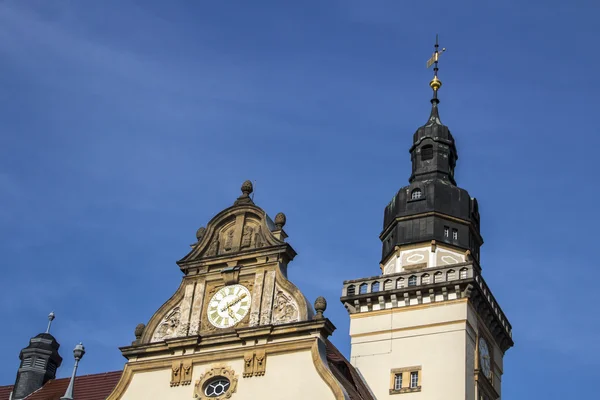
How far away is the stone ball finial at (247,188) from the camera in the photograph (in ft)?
116

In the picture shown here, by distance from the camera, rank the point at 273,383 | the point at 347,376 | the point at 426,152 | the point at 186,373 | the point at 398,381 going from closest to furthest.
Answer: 1. the point at 273,383
2. the point at 186,373
3. the point at 347,376
4. the point at 398,381
5. the point at 426,152

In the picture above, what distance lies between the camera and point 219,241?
34250 millimetres

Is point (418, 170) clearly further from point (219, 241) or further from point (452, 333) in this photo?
point (219, 241)

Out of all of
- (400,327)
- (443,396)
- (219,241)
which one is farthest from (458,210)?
(219,241)

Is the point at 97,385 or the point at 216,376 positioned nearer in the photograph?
the point at 216,376

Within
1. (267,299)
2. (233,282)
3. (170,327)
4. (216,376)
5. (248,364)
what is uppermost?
(233,282)

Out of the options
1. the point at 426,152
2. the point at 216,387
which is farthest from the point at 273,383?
the point at 426,152

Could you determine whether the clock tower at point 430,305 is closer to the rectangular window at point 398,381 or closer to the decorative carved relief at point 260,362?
the rectangular window at point 398,381

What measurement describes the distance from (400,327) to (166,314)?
10569 mm

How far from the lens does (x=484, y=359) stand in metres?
41.2

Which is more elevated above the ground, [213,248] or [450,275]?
[450,275]

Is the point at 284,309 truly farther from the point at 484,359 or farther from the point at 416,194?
the point at 416,194

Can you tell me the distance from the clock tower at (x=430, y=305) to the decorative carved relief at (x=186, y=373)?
956 centimetres

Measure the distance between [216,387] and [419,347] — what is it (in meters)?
10.5
